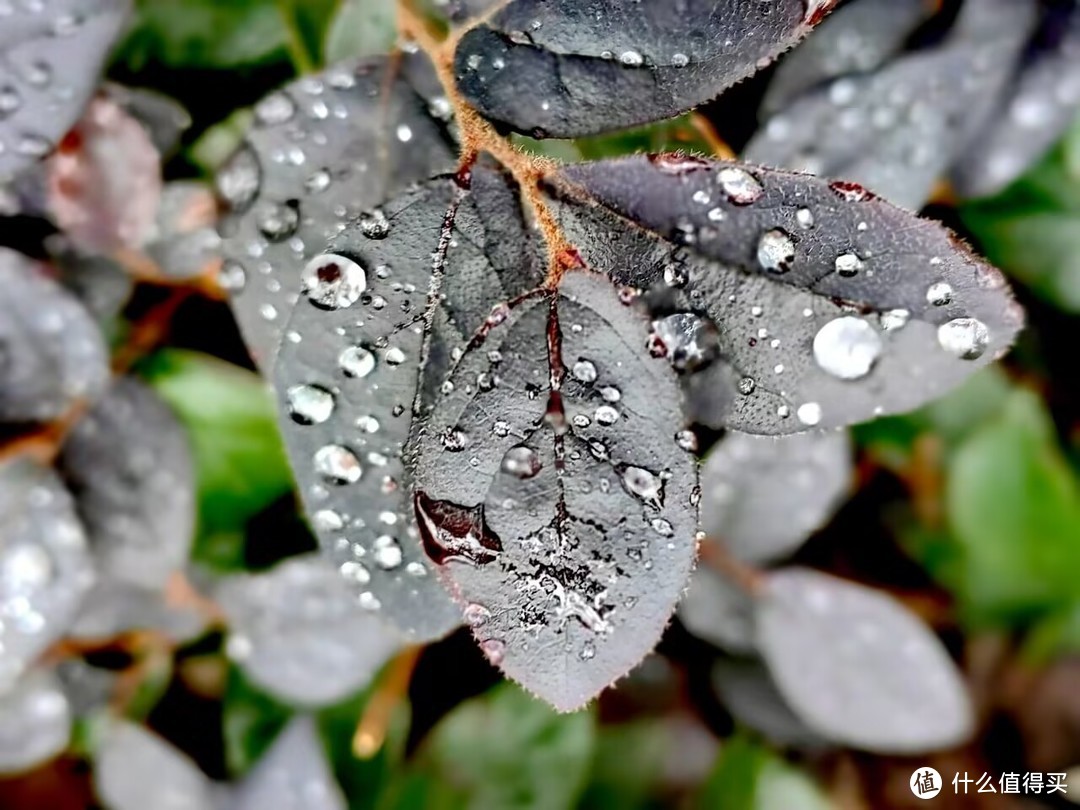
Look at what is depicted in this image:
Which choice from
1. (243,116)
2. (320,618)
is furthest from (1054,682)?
(243,116)

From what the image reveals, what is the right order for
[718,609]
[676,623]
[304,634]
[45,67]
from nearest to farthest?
[45,67] < [304,634] < [718,609] < [676,623]

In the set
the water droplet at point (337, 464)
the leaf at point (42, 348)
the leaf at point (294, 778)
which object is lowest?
the leaf at point (294, 778)

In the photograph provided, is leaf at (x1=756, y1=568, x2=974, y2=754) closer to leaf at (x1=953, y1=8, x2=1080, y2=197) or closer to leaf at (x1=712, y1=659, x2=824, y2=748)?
leaf at (x1=712, y1=659, x2=824, y2=748)

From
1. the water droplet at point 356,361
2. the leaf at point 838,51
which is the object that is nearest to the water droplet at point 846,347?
the water droplet at point 356,361

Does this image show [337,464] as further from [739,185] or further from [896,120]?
[896,120]

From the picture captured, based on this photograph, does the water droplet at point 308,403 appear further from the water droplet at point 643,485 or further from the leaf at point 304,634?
the leaf at point 304,634

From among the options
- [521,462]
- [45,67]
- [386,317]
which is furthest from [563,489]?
[45,67]
